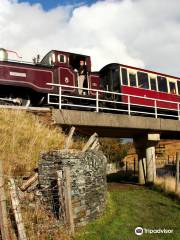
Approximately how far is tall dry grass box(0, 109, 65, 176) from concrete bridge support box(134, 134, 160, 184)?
7.68 m

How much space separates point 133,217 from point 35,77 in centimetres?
850

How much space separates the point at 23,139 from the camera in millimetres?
13742

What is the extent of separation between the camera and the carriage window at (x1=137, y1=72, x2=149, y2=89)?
24.0 m

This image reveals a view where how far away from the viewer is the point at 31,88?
18.3m

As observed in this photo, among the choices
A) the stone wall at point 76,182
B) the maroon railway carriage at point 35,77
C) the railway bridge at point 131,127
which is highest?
the maroon railway carriage at point 35,77

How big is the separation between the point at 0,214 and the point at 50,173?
122 inches

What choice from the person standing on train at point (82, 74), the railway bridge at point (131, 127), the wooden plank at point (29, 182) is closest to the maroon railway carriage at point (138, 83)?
the railway bridge at point (131, 127)

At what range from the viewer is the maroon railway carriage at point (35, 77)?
17.8 metres

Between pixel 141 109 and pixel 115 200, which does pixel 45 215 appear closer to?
pixel 115 200

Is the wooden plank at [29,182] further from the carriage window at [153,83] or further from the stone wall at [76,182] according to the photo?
the carriage window at [153,83]

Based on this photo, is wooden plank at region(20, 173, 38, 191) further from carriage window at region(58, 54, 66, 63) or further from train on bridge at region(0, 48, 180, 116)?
carriage window at region(58, 54, 66, 63)

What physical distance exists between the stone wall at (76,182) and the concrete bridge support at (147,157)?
32.3ft

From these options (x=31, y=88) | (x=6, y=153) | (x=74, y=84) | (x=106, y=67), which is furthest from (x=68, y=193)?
(x=106, y=67)

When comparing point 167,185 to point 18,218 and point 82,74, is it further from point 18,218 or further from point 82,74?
point 18,218
